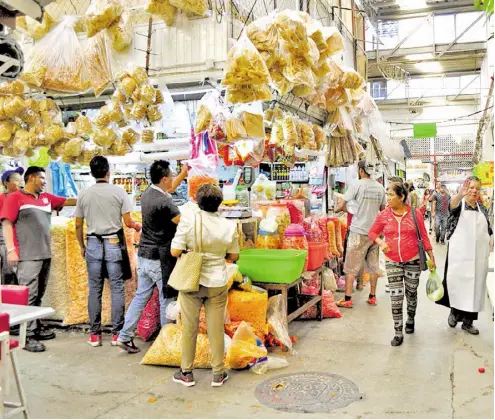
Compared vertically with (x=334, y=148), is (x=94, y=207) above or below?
below

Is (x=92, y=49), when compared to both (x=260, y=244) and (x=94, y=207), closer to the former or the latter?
(x=94, y=207)

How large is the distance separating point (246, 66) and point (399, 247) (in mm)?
2250

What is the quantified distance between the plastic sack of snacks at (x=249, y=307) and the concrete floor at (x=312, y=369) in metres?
0.49

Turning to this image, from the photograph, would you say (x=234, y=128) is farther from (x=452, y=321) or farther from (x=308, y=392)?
(x=452, y=321)

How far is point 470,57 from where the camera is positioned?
15.9 meters

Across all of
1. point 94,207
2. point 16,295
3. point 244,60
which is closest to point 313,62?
point 244,60

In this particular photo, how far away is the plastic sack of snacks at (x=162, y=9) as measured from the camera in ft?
17.0

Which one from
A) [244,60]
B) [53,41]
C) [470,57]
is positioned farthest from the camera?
[470,57]

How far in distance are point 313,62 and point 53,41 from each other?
2802mm

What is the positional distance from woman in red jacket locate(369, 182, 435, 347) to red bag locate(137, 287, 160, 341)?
2.30 m

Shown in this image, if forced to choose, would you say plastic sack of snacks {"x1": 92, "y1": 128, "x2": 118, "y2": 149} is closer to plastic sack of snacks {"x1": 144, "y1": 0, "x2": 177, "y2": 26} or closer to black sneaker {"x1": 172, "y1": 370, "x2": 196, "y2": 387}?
plastic sack of snacks {"x1": 144, "y1": 0, "x2": 177, "y2": 26}

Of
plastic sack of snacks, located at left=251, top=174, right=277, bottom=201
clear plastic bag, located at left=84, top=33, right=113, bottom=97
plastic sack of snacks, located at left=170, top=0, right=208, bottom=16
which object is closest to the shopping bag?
plastic sack of snacks, located at left=251, top=174, right=277, bottom=201

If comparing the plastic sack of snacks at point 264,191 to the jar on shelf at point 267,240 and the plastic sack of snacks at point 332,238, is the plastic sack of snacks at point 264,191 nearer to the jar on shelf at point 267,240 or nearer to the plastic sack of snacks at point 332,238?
the plastic sack of snacks at point 332,238

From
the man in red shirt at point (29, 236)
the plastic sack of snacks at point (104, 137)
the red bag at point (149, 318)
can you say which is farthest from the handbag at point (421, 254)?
the man in red shirt at point (29, 236)
